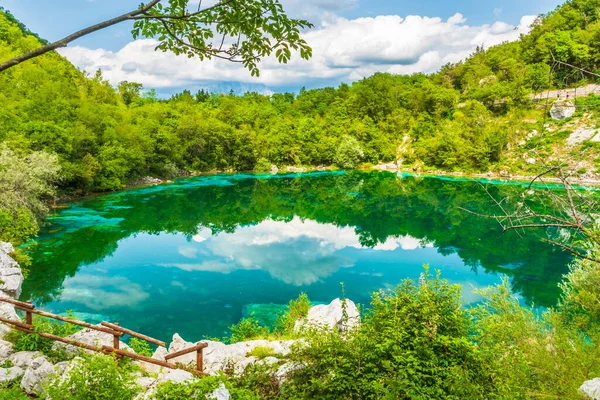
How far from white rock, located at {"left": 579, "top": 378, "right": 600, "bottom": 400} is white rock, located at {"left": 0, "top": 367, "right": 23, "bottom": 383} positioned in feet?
30.9

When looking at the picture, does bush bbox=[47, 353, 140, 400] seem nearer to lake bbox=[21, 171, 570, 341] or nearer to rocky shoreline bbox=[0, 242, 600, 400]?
rocky shoreline bbox=[0, 242, 600, 400]

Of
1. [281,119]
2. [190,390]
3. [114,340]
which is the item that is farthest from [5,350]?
[281,119]

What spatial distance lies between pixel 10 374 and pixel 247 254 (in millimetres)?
16479

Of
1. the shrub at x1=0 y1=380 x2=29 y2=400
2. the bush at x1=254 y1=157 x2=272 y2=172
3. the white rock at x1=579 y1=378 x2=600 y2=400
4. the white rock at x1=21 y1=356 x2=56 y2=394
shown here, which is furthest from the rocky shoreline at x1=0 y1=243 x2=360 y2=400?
the bush at x1=254 y1=157 x2=272 y2=172

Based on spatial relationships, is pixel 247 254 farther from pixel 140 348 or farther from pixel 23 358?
pixel 23 358

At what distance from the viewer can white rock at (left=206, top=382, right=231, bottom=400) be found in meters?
5.26

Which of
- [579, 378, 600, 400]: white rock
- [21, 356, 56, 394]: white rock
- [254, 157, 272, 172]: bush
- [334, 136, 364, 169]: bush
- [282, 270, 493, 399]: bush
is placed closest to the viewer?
[579, 378, 600, 400]: white rock

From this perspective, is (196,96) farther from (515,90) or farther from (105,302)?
(105,302)

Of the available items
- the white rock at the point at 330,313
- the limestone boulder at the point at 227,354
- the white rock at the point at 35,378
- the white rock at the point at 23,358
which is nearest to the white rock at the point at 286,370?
the limestone boulder at the point at 227,354

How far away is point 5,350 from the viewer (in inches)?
305

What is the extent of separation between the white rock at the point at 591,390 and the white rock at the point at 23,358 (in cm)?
972

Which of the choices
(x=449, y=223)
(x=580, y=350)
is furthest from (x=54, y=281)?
(x=449, y=223)

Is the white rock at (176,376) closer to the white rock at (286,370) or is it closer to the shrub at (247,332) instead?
the white rock at (286,370)

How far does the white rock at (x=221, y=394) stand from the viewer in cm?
526
